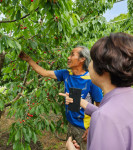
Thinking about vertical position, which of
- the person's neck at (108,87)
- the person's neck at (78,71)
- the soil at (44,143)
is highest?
the person's neck at (78,71)

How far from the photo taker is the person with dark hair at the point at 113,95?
58cm

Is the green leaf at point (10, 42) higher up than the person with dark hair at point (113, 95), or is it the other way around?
the green leaf at point (10, 42)

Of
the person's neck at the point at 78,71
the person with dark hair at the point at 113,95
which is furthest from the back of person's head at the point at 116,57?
the person's neck at the point at 78,71

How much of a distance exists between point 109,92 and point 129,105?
114mm

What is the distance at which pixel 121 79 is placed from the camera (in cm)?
72

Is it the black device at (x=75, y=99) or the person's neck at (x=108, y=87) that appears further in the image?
the black device at (x=75, y=99)

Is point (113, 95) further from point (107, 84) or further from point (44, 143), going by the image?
point (44, 143)

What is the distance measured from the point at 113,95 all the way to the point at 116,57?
18cm

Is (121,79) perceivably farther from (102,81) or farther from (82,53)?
(82,53)

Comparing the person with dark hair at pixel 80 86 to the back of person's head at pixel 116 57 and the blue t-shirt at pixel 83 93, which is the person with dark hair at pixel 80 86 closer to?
the blue t-shirt at pixel 83 93

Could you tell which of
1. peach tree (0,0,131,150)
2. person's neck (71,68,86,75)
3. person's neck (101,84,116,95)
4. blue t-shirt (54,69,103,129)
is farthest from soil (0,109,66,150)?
person's neck (101,84,116,95)

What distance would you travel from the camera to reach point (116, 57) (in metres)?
0.67

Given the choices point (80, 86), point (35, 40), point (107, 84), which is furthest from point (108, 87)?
point (35, 40)

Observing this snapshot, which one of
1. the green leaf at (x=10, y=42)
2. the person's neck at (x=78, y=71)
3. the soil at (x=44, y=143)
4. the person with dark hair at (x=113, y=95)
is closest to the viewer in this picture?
the person with dark hair at (x=113, y=95)
